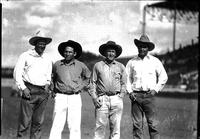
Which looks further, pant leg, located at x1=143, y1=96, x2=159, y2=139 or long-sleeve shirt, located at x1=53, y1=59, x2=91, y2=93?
pant leg, located at x1=143, y1=96, x2=159, y2=139

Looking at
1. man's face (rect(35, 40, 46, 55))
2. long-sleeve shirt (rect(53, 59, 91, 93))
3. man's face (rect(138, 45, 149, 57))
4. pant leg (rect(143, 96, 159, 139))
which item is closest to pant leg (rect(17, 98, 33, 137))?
long-sleeve shirt (rect(53, 59, 91, 93))

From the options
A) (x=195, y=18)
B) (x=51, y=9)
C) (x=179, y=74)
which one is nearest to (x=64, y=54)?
(x=51, y=9)

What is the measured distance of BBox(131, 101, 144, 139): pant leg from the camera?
6.28 metres

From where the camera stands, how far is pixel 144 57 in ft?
21.7

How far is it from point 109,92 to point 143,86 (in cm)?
65

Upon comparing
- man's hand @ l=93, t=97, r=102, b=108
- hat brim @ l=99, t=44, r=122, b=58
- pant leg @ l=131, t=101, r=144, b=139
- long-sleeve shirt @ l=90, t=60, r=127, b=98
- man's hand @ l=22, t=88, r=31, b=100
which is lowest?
pant leg @ l=131, t=101, r=144, b=139

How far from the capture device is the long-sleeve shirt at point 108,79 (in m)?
6.19

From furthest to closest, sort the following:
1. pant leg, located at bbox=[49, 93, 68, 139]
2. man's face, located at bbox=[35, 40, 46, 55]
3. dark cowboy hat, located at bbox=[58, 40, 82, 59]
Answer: dark cowboy hat, located at bbox=[58, 40, 82, 59]
man's face, located at bbox=[35, 40, 46, 55]
pant leg, located at bbox=[49, 93, 68, 139]

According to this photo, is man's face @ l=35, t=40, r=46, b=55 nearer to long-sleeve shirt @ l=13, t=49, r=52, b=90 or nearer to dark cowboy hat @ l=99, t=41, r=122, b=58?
long-sleeve shirt @ l=13, t=49, r=52, b=90

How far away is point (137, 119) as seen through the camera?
6312 millimetres

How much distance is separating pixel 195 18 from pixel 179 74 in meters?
5.93

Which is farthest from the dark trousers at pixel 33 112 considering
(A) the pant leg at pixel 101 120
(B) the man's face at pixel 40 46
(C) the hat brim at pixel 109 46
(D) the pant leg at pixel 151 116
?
(D) the pant leg at pixel 151 116

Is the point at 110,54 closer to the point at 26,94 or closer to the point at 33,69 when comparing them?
the point at 33,69

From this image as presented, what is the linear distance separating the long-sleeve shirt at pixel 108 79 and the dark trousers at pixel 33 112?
849 millimetres
